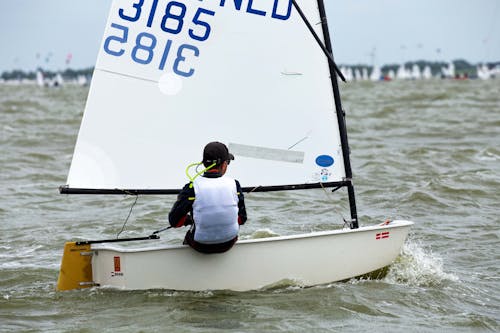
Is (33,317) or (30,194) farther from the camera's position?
(30,194)

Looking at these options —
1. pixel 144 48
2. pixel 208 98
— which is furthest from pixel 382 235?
pixel 144 48

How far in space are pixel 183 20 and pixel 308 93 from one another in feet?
3.20

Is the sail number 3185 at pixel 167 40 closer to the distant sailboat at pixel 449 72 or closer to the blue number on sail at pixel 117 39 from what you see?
the blue number on sail at pixel 117 39

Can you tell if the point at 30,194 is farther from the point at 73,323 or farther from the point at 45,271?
the point at 73,323

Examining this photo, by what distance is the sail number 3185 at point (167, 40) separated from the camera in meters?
A: 5.65

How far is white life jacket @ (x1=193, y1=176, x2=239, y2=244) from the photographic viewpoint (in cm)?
518

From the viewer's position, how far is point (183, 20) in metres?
5.72

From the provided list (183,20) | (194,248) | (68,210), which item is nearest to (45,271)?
(194,248)

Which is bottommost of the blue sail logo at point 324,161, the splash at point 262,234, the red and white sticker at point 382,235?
the splash at point 262,234

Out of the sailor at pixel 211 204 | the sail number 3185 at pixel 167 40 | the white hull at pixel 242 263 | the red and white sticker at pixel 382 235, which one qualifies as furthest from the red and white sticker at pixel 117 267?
the red and white sticker at pixel 382 235

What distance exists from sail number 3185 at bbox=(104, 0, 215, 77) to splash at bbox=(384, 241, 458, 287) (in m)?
2.02

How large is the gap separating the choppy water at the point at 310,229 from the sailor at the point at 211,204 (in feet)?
1.46

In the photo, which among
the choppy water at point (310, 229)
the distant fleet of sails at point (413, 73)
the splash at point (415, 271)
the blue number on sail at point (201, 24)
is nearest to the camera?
the choppy water at point (310, 229)

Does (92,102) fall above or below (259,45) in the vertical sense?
Answer: below
